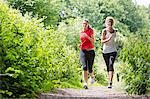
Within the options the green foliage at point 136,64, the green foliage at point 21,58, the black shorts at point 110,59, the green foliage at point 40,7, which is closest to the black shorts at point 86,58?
the black shorts at point 110,59

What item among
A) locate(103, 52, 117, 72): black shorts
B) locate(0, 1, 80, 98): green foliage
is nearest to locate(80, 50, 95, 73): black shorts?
locate(103, 52, 117, 72): black shorts

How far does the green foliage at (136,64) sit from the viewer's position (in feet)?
24.8

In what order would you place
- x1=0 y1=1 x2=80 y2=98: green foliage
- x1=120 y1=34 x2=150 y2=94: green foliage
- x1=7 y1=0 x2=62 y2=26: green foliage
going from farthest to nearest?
x1=7 y1=0 x2=62 y2=26: green foliage < x1=120 y1=34 x2=150 y2=94: green foliage < x1=0 y1=1 x2=80 y2=98: green foliage

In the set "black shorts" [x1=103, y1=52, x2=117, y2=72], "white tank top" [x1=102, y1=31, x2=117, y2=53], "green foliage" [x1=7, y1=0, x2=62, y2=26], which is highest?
"green foliage" [x1=7, y1=0, x2=62, y2=26]

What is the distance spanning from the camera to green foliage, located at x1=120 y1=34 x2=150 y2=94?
298 inches

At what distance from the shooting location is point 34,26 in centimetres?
705

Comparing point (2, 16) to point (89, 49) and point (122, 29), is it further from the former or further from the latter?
point (122, 29)

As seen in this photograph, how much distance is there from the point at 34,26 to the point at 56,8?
11.5 metres

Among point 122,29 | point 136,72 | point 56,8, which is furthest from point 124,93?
point 122,29

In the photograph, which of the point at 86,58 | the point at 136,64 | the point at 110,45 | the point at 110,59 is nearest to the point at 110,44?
the point at 110,45

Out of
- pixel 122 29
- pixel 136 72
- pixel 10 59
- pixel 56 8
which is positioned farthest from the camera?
pixel 122 29

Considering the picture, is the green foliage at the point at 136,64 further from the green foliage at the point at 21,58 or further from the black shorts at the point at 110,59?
the green foliage at the point at 21,58

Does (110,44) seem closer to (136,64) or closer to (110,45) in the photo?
(110,45)

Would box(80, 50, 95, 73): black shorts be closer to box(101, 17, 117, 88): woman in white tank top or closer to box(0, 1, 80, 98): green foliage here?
box(101, 17, 117, 88): woman in white tank top
